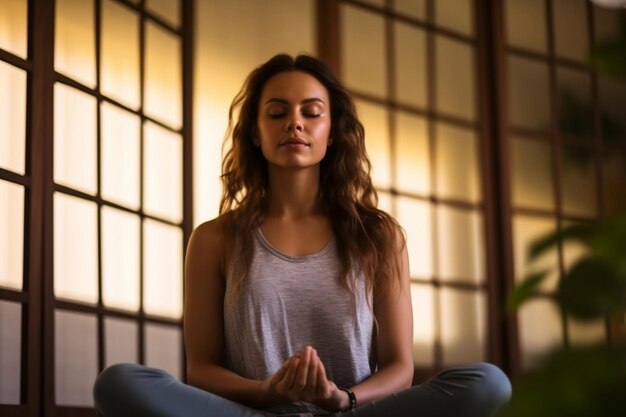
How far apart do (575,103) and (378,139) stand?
1027mm

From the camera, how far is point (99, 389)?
1.91 metres

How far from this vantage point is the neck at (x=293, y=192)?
2.27 metres

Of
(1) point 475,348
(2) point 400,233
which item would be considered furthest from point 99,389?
(1) point 475,348

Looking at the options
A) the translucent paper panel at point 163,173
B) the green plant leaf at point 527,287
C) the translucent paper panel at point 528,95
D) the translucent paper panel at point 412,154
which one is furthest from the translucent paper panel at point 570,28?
the green plant leaf at point 527,287

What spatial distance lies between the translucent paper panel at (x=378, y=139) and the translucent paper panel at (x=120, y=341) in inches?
49.9

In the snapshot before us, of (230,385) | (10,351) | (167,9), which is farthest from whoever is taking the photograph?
(167,9)

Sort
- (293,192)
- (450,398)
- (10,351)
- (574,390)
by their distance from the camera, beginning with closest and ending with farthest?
(574,390) → (450,398) → (293,192) → (10,351)

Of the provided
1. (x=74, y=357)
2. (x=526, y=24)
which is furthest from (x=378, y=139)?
(x=74, y=357)

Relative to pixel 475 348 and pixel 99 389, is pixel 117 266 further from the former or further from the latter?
pixel 475 348

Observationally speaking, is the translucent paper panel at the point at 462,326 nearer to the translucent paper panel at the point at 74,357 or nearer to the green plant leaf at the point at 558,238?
the translucent paper panel at the point at 74,357

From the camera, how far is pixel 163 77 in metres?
3.46

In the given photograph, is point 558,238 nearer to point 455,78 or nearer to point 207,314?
point 207,314

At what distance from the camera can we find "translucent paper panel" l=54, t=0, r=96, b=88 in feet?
9.48

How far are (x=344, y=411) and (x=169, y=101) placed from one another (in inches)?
69.7
